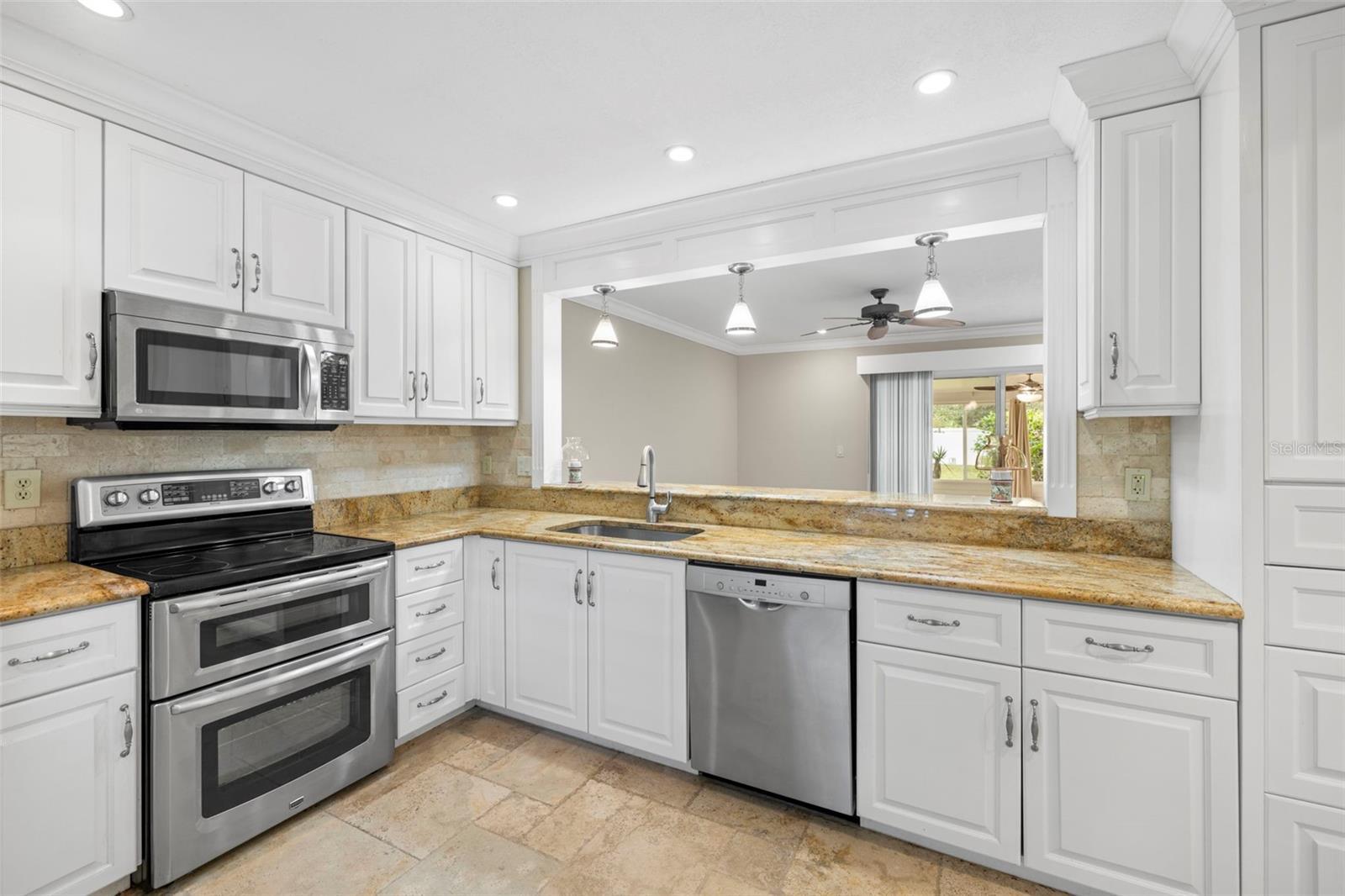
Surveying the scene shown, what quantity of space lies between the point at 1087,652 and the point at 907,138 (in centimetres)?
189

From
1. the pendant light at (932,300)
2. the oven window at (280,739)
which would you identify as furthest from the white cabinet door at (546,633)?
the pendant light at (932,300)

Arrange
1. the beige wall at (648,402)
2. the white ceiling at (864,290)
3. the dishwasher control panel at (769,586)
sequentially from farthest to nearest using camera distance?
the beige wall at (648,402)
the white ceiling at (864,290)
the dishwasher control panel at (769,586)

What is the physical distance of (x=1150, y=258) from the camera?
1851 mm

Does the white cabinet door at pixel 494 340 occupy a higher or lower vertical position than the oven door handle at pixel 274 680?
higher

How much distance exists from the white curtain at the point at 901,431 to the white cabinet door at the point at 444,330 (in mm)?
5064

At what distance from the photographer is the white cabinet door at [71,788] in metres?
1.50

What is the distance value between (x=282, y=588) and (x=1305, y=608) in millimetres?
2895

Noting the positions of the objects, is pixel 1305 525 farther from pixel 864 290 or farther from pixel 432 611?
pixel 864 290

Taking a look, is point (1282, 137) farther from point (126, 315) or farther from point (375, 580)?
point (126, 315)

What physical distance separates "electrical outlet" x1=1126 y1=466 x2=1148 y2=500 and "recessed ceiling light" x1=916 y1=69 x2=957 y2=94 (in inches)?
58.8

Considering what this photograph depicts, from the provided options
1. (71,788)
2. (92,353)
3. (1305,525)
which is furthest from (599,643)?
(1305,525)

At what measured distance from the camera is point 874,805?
1.99 m

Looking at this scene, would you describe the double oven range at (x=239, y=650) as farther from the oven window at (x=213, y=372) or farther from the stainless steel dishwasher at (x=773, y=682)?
the stainless steel dishwasher at (x=773, y=682)

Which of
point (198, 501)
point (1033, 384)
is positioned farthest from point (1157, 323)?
point (1033, 384)
